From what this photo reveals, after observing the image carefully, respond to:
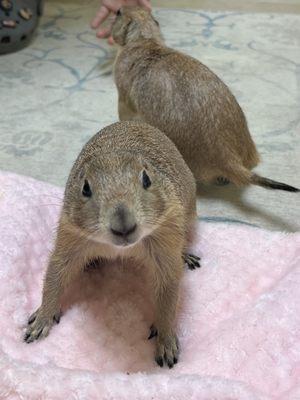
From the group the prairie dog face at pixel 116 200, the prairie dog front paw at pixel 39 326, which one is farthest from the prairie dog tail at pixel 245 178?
the prairie dog front paw at pixel 39 326

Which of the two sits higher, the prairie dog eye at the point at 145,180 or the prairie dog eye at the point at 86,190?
the prairie dog eye at the point at 145,180

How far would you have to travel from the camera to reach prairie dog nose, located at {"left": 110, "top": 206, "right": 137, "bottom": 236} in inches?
37.9

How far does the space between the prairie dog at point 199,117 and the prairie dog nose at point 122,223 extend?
2.66 ft

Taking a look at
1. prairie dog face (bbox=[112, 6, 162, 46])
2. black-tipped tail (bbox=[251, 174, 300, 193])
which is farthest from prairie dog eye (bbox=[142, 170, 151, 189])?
prairie dog face (bbox=[112, 6, 162, 46])

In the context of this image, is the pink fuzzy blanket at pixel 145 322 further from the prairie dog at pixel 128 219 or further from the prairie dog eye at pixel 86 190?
the prairie dog eye at pixel 86 190

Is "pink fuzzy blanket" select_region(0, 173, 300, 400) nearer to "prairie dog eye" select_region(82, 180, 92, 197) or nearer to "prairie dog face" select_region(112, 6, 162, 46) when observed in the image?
"prairie dog eye" select_region(82, 180, 92, 197)

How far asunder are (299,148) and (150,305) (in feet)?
3.22

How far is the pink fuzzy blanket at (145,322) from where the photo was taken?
972mm

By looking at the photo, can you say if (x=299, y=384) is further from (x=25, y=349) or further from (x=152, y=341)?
(x=25, y=349)

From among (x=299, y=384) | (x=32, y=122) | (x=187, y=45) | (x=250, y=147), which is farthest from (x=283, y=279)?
(x=187, y=45)

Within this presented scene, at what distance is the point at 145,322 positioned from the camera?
136cm

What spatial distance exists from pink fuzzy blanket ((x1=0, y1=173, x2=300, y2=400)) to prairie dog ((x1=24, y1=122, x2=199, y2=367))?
6cm

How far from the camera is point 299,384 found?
3.56 feet

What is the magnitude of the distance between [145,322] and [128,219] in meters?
0.48
